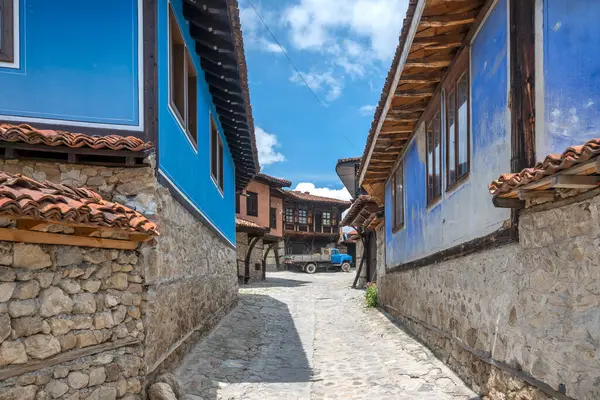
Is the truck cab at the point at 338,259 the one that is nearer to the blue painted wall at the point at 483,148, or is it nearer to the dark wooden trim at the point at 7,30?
the blue painted wall at the point at 483,148

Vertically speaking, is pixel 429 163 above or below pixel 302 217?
above

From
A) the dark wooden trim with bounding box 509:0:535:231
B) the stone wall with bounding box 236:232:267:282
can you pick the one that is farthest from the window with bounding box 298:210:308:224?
the dark wooden trim with bounding box 509:0:535:231

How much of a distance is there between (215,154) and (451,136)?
520cm

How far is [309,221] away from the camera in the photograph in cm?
3753

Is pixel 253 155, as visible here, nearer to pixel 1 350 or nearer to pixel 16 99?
pixel 16 99

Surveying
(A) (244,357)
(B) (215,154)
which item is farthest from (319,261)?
(A) (244,357)

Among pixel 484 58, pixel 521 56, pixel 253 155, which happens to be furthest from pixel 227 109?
pixel 521 56

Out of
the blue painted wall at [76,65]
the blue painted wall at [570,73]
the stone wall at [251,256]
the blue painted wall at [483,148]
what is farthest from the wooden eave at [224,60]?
the stone wall at [251,256]

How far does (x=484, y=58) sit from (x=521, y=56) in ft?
3.18

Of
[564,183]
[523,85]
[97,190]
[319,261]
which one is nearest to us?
[564,183]

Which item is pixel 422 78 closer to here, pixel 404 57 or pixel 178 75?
pixel 404 57

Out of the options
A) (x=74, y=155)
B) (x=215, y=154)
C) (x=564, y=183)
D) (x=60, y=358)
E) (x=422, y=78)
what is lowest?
(x=60, y=358)

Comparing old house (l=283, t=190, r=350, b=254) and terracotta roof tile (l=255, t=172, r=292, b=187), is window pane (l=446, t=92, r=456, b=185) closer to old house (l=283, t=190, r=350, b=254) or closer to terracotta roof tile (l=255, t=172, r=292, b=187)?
terracotta roof tile (l=255, t=172, r=292, b=187)

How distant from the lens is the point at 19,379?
11.4 ft
